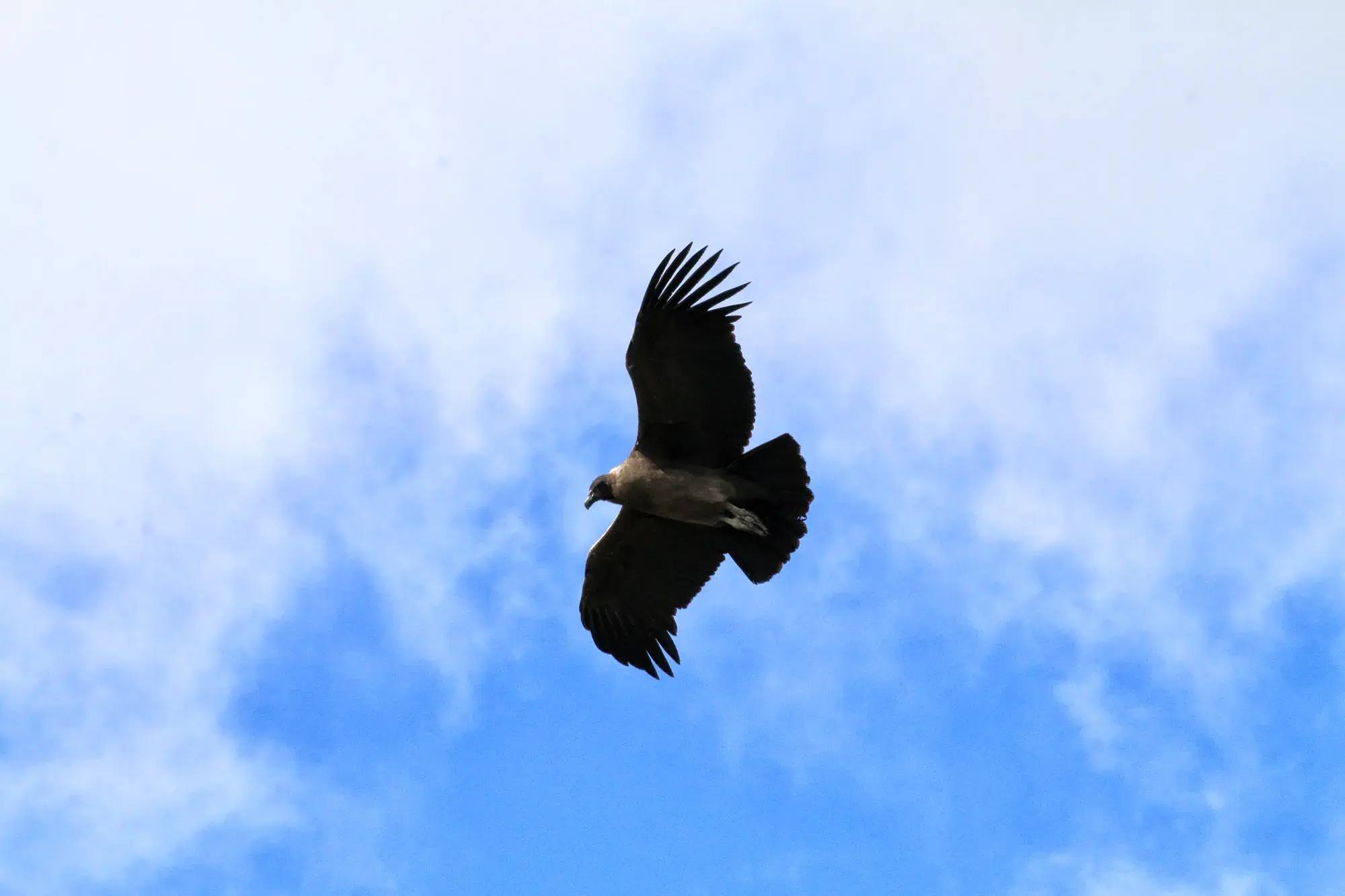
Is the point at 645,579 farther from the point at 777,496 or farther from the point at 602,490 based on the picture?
the point at 777,496

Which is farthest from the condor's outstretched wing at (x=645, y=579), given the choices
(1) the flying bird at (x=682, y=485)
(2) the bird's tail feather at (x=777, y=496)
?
(2) the bird's tail feather at (x=777, y=496)

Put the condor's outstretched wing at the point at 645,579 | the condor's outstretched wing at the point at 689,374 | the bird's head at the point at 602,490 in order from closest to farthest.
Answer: the condor's outstretched wing at the point at 689,374
the bird's head at the point at 602,490
the condor's outstretched wing at the point at 645,579

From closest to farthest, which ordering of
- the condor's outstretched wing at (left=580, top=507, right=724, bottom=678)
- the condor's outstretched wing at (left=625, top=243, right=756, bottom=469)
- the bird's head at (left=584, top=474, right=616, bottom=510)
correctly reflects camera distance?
the condor's outstretched wing at (left=625, top=243, right=756, bottom=469) < the bird's head at (left=584, top=474, right=616, bottom=510) < the condor's outstretched wing at (left=580, top=507, right=724, bottom=678)

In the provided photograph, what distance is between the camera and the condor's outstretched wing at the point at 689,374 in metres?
A: 10.6

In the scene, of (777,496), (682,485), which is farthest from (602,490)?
(777,496)

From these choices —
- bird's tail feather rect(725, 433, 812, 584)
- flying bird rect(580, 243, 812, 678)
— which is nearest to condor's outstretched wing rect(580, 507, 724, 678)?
flying bird rect(580, 243, 812, 678)

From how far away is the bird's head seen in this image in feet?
38.7

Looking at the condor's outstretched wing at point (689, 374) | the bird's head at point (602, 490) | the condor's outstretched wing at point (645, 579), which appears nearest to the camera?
the condor's outstretched wing at point (689, 374)

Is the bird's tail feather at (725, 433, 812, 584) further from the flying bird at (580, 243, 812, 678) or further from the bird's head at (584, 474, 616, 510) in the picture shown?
the bird's head at (584, 474, 616, 510)

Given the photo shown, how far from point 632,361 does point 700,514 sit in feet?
5.23

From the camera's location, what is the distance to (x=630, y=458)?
11680 millimetres

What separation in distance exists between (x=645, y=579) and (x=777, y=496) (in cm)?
187

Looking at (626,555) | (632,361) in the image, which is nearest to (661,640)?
(626,555)

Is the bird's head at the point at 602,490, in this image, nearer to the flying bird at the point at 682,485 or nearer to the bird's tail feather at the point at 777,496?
the flying bird at the point at 682,485
